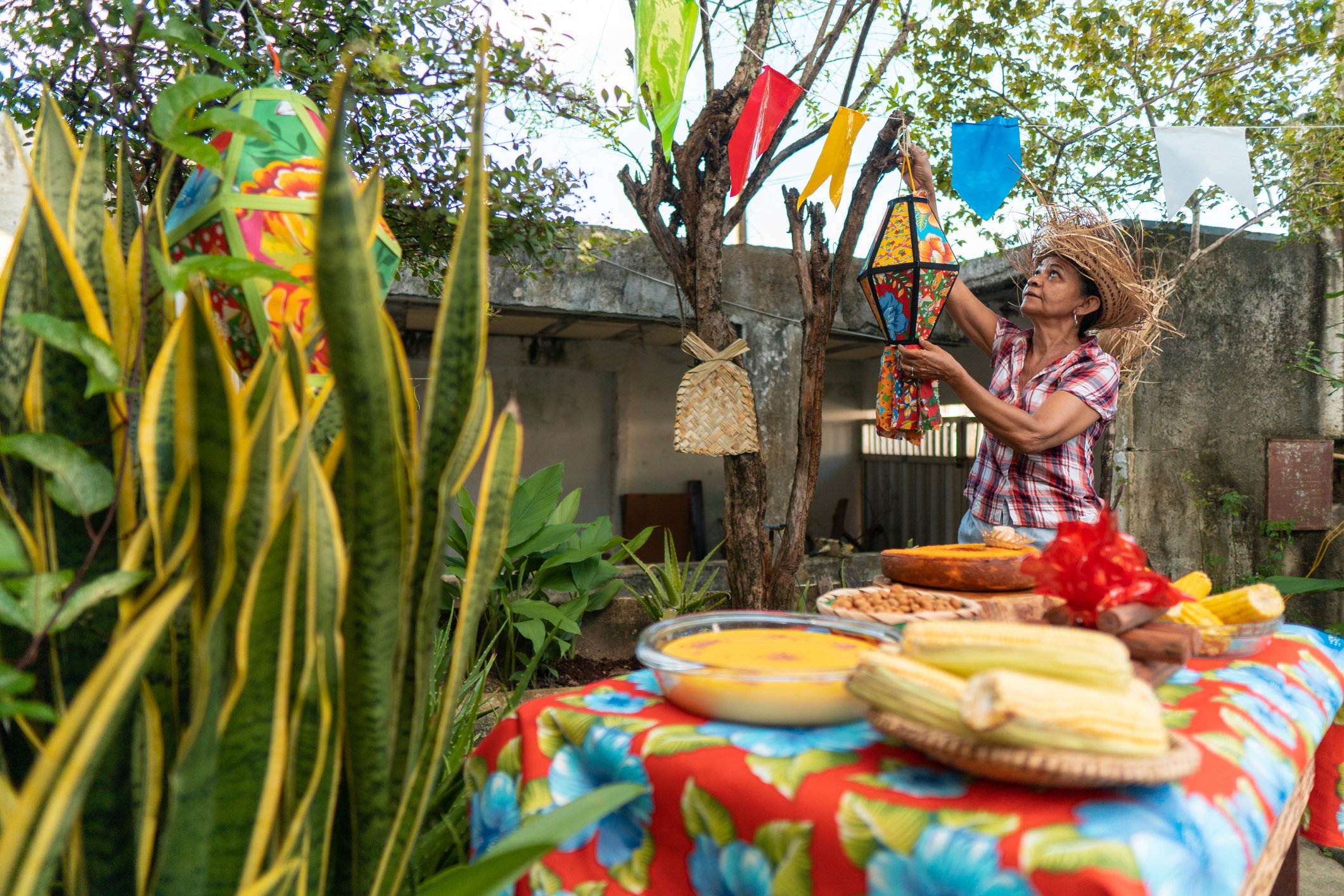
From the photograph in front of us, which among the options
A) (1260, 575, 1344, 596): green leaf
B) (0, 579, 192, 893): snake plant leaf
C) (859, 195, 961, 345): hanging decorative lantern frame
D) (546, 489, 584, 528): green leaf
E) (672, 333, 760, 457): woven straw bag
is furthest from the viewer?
(546, 489, 584, 528): green leaf

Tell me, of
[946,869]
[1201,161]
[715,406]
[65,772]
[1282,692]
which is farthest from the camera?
[1201,161]

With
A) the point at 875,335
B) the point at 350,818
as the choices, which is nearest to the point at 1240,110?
the point at 875,335

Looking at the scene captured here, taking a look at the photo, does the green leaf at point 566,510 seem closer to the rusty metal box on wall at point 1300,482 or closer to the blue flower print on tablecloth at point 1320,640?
the blue flower print on tablecloth at point 1320,640

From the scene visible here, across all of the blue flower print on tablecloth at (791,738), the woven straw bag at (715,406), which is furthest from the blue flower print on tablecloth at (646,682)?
the woven straw bag at (715,406)

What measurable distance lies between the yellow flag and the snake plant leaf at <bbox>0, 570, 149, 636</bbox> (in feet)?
7.75

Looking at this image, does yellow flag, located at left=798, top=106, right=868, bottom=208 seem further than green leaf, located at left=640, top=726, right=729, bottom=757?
Yes

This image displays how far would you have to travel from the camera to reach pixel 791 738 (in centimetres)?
74

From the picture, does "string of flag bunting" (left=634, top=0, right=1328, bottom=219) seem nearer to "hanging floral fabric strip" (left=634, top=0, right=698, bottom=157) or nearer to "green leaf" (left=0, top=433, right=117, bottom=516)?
"hanging floral fabric strip" (left=634, top=0, right=698, bottom=157)

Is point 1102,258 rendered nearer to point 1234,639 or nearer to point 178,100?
point 1234,639

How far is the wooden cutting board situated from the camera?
1092mm

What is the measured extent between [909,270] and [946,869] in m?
1.40

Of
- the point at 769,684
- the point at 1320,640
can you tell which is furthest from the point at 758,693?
the point at 1320,640

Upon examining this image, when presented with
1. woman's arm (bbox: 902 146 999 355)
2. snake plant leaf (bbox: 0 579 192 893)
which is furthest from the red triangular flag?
snake plant leaf (bbox: 0 579 192 893)

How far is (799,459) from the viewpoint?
2791 millimetres
